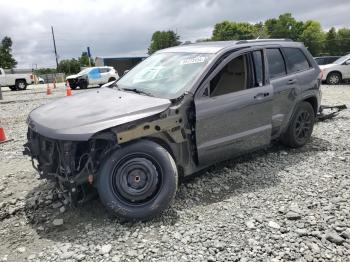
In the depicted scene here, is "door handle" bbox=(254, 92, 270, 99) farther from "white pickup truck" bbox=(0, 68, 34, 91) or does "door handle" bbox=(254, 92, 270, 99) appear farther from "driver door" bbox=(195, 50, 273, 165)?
"white pickup truck" bbox=(0, 68, 34, 91)

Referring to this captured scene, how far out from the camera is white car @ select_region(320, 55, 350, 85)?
1886 cm

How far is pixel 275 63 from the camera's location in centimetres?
550

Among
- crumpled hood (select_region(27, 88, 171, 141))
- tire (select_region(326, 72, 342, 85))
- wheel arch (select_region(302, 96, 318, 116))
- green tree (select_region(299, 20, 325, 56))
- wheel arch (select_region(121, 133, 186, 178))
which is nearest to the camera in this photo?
crumpled hood (select_region(27, 88, 171, 141))

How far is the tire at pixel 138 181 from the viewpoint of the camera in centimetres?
367

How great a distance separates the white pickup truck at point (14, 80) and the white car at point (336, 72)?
1974 cm

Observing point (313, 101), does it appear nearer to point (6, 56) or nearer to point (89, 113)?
point (89, 113)

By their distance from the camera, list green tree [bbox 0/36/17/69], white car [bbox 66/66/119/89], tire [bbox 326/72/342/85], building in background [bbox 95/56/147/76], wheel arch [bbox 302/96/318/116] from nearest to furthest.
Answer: wheel arch [bbox 302/96/318/116] < tire [bbox 326/72/342/85] < white car [bbox 66/66/119/89] < building in background [bbox 95/56/147/76] < green tree [bbox 0/36/17/69]

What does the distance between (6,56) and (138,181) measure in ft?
196

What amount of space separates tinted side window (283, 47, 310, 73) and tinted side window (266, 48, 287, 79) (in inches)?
7.1

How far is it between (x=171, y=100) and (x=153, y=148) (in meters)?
0.64

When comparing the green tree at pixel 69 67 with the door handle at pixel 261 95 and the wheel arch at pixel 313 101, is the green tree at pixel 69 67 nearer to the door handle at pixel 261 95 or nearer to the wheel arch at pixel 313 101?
the wheel arch at pixel 313 101

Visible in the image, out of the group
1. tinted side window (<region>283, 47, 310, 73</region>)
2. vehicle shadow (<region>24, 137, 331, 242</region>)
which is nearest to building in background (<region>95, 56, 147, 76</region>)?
tinted side window (<region>283, 47, 310, 73</region>)

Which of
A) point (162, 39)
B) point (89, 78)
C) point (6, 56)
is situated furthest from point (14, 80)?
point (162, 39)

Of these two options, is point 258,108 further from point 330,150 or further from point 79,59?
point 79,59
